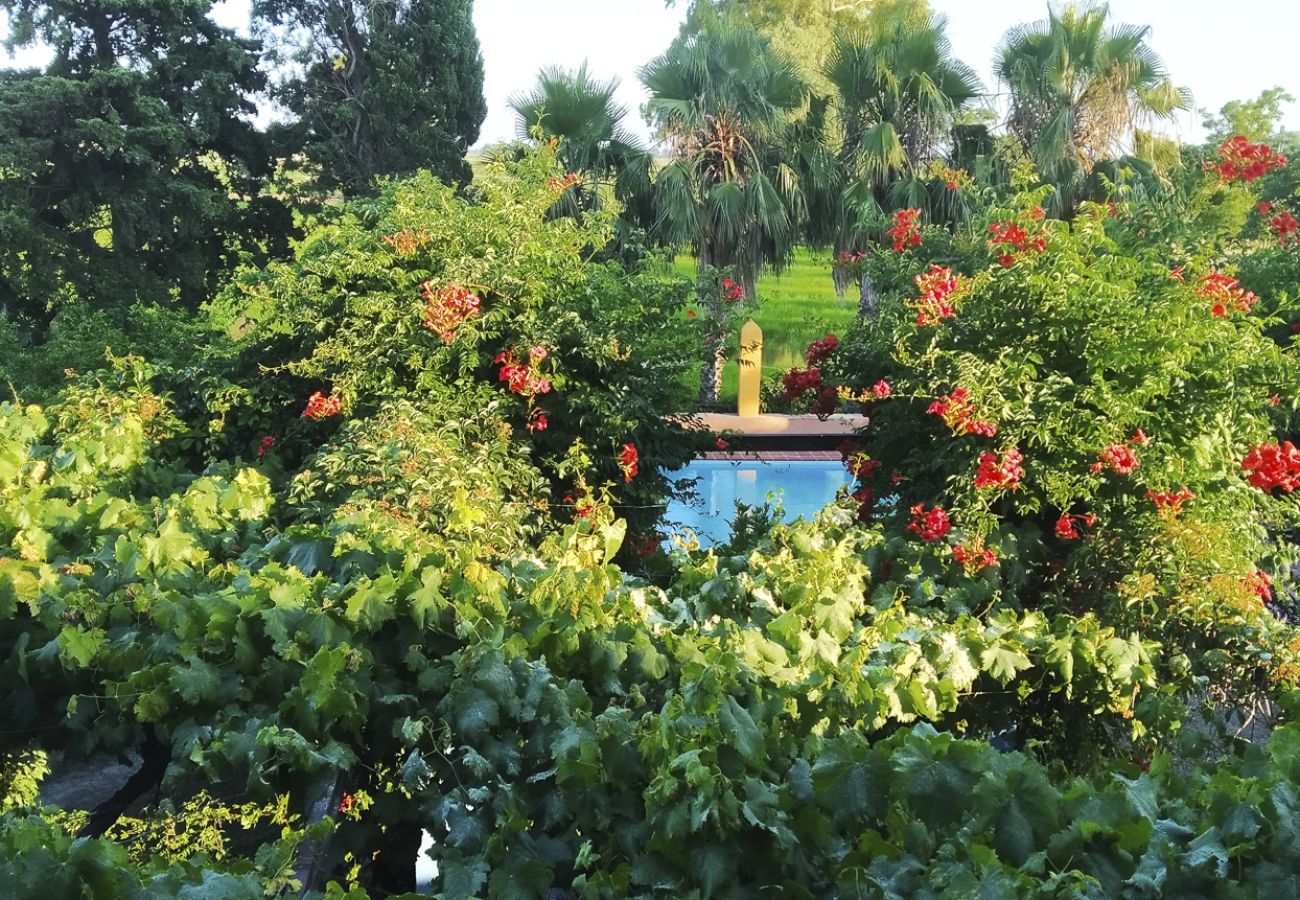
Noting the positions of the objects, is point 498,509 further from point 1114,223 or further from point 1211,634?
point 1114,223

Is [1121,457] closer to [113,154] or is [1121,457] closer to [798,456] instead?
[798,456]

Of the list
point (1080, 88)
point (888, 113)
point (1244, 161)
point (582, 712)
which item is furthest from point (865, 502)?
point (1080, 88)

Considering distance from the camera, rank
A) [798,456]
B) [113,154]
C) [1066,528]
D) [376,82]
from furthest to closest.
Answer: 1. [376,82]
2. [113,154]
3. [798,456]
4. [1066,528]

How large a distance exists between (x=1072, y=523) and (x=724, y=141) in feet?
29.8

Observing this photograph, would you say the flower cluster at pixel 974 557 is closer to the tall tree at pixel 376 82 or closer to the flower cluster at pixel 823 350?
the flower cluster at pixel 823 350

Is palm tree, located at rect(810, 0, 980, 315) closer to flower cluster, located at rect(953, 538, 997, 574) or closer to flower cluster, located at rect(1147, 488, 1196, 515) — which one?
flower cluster, located at rect(1147, 488, 1196, 515)

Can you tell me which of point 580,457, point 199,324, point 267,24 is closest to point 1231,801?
point 580,457

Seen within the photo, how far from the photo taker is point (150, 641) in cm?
272

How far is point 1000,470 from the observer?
3709mm

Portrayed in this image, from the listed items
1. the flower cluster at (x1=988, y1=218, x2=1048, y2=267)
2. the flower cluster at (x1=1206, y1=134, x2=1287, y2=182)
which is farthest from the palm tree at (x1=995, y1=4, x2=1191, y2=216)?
the flower cluster at (x1=988, y1=218, x2=1048, y2=267)

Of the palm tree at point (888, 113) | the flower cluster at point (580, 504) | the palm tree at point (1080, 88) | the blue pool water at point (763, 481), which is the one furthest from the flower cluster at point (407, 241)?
the palm tree at point (1080, 88)

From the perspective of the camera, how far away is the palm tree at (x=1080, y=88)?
40.2ft

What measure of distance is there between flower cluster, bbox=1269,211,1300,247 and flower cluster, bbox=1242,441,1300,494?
245 centimetres

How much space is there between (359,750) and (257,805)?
0.95ft
